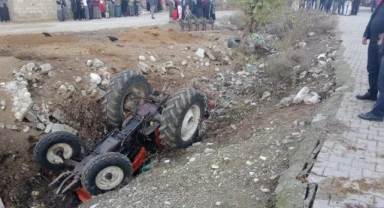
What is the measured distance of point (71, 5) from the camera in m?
17.0

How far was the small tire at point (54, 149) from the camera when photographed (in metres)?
4.95

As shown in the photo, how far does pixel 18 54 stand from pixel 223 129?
16.0 feet

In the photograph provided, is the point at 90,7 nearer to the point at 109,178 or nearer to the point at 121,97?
the point at 121,97

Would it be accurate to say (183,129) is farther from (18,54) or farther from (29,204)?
(18,54)

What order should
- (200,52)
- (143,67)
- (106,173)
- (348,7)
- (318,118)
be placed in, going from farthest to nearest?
(348,7), (200,52), (143,67), (318,118), (106,173)

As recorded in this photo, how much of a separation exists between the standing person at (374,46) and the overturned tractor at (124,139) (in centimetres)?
272

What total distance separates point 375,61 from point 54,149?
5.16 meters

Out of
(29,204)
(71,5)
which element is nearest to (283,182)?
(29,204)

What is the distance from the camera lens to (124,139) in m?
4.90

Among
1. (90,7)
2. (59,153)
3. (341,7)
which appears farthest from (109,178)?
(341,7)

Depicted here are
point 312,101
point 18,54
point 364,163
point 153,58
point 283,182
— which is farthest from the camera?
point 153,58

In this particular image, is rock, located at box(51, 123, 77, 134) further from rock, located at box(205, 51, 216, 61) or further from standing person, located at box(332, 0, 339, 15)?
standing person, located at box(332, 0, 339, 15)

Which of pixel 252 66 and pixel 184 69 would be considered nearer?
pixel 184 69

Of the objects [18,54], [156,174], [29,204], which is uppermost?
[18,54]
